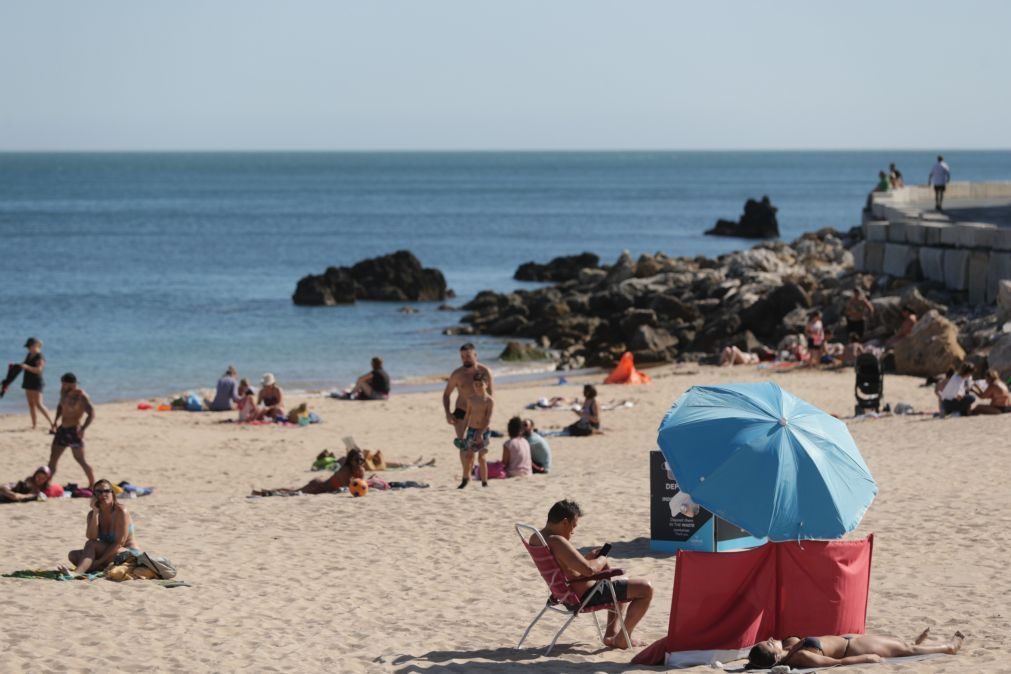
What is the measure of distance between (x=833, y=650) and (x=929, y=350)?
14769 mm

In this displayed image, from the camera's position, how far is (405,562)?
10070mm

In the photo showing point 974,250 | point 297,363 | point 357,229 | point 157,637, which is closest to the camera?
point 157,637

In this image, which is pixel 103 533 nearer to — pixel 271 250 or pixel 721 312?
pixel 721 312

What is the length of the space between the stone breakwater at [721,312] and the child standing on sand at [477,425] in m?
9.20

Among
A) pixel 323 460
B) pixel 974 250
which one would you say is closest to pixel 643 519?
pixel 323 460

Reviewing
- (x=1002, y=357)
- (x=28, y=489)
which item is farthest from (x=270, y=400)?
(x=1002, y=357)

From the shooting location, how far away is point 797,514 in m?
6.97

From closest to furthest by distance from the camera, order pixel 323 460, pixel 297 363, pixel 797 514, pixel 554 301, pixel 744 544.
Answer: pixel 797 514 < pixel 744 544 < pixel 323 460 < pixel 297 363 < pixel 554 301

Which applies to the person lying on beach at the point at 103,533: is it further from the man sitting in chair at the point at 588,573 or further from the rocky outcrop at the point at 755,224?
the rocky outcrop at the point at 755,224

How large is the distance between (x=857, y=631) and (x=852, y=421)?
9474mm

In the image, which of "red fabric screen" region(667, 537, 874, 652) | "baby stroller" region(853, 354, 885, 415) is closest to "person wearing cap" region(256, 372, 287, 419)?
"baby stroller" region(853, 354, 885, 415)

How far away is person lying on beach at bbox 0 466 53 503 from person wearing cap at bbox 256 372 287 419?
6.20 metres

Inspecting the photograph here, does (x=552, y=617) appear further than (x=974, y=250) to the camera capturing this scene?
No

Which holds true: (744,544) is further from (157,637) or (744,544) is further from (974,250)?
(974,250)
